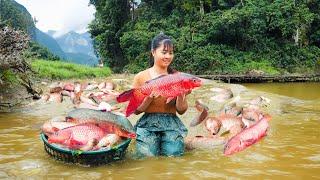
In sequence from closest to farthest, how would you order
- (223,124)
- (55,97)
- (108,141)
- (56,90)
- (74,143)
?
1. (74,143)
2. (108,141)
3. (223,124)
4. (55,97)
5. (56,90)

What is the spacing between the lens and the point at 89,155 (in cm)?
574

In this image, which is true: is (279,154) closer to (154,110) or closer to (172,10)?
(154,110)

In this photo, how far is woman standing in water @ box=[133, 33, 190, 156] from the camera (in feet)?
20.2

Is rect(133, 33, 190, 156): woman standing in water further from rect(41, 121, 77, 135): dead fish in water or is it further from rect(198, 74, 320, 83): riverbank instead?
rect(198, 74, 320, 83): riverbank

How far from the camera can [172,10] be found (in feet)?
124

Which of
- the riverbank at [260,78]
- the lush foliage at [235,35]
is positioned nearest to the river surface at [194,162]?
the riverbank at [260,78]

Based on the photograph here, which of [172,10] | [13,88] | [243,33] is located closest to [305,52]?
[243,33]

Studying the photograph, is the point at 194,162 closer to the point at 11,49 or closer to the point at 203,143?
the point at 203,143

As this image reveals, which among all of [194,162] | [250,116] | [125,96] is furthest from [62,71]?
[125,96]

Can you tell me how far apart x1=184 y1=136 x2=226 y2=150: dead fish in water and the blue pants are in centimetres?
54

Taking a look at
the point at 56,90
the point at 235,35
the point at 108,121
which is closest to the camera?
the point at 108,121

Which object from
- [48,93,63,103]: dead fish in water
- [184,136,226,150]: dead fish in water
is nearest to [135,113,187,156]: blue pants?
[184,136,226,150]: dead fish in water

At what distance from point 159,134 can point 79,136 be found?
1123 mm

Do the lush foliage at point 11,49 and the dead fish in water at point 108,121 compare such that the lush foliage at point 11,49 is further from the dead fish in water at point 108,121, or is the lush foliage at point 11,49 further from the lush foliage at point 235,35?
the lush foliage at point 235,35
